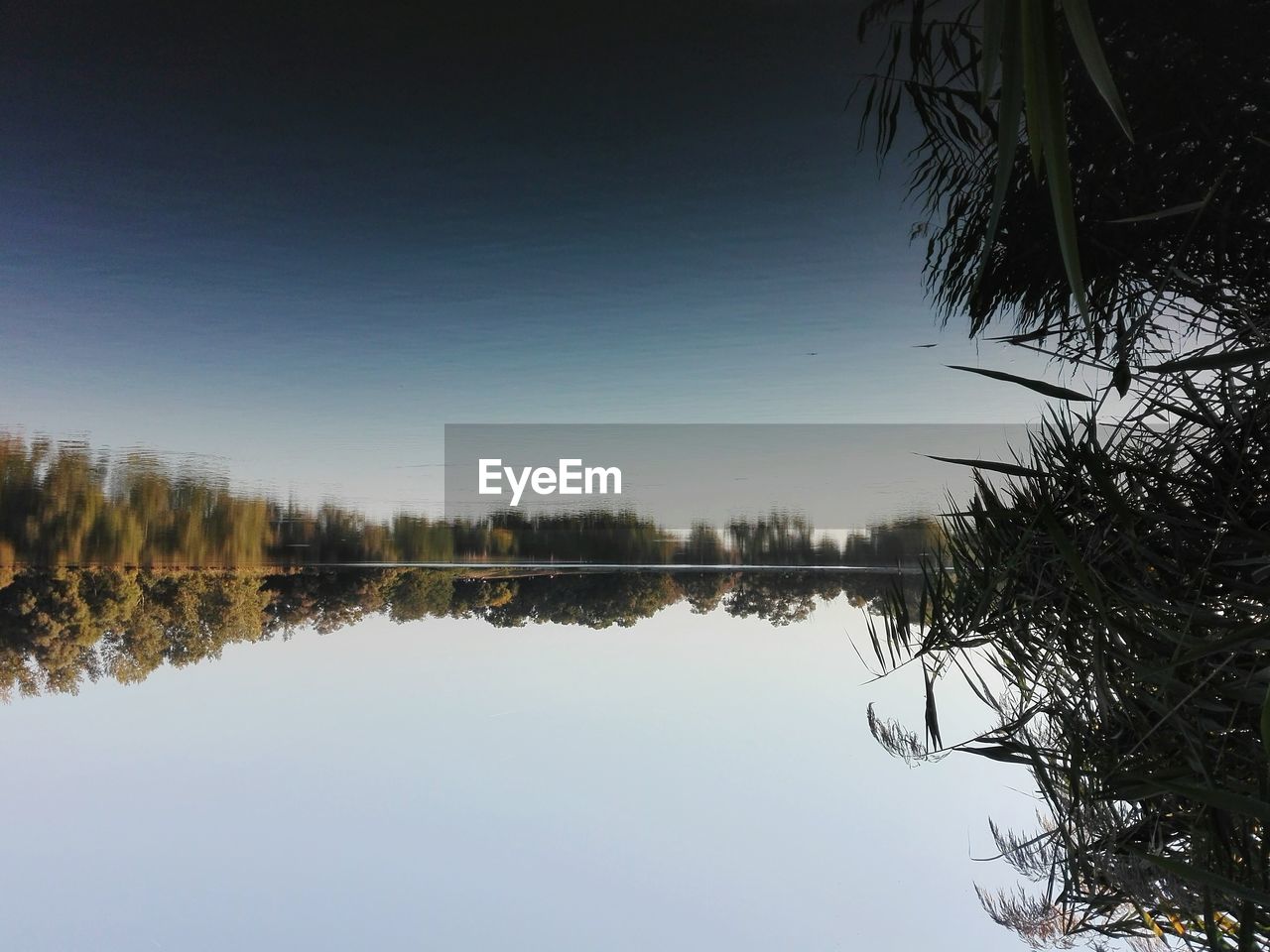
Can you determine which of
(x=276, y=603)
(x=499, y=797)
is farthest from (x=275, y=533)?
(x=499, y=797)

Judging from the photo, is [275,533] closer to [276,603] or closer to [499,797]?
[276,603]

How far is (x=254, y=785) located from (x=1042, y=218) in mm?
2561

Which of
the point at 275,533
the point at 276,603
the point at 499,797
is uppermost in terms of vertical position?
the point at 275,533

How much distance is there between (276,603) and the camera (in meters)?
2.15

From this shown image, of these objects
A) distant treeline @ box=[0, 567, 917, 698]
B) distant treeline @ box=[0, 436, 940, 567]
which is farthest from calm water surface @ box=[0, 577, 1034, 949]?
distant treeline @ box=[0, 436, 940, 567]

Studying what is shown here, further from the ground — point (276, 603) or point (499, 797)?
point (276, 603)

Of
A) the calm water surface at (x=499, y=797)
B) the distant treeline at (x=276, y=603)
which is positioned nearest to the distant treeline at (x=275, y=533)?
the distant treeline at (x=276, y=603)

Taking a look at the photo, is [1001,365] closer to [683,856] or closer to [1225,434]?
[1225,434]

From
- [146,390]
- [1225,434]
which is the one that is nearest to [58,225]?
[146,390]

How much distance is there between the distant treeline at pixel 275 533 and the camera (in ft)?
6.79

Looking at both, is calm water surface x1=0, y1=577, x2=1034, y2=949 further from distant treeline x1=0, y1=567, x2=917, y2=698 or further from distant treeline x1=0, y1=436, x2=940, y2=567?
distant treeline x1=0, y1=436, x2=940, y2=567

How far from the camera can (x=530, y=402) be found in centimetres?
243

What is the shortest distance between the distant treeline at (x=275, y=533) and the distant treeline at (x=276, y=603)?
59 millimetres

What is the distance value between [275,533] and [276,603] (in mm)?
237
